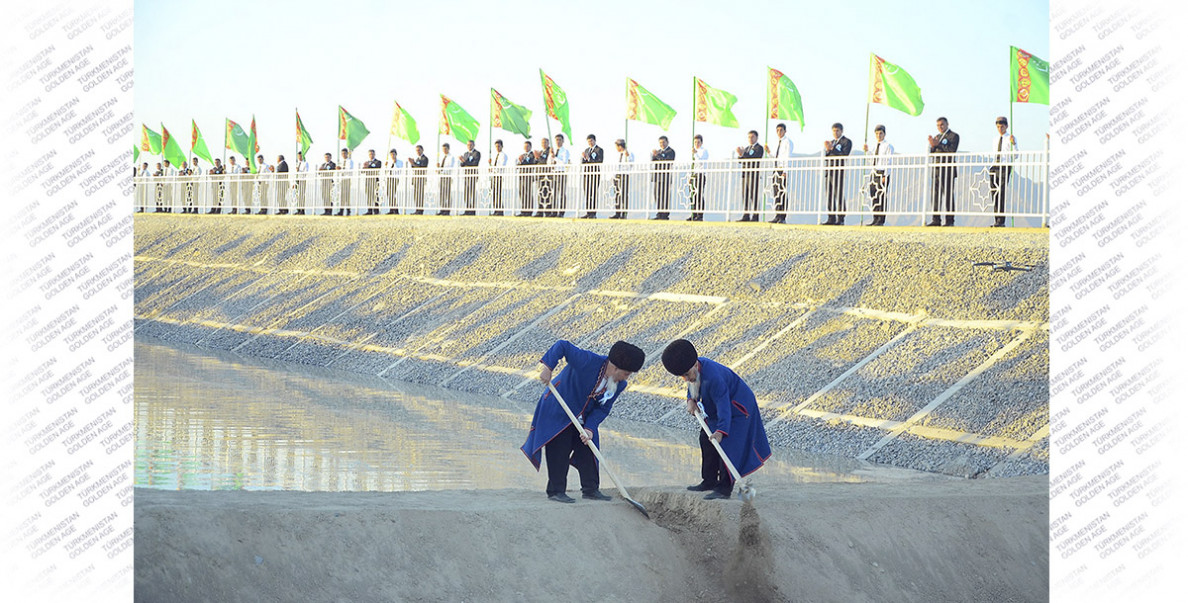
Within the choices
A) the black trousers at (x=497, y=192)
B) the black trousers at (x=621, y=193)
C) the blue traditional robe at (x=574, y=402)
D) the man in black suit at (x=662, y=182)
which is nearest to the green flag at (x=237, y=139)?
the black trousers at (x=497, y=192)

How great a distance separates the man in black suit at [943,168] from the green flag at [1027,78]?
59.1 inches

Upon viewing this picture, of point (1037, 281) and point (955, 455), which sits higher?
point (1037, 281)

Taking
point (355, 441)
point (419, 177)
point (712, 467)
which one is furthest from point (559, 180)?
point (712, 467)

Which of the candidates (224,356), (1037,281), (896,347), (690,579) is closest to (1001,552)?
(690,579)

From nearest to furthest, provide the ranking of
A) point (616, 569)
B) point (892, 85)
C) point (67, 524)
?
point (67, 524)
point (616, 569)
point (892, 85)

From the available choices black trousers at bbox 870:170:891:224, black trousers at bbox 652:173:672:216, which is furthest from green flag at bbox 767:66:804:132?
black trousers at bbox 870:170:891:224

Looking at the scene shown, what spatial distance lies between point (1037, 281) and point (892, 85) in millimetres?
Result: 6443

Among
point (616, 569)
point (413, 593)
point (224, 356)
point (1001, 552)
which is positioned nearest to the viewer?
point (413, 593)

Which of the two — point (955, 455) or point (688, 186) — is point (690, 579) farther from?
point (688, 186)

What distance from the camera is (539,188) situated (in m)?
23.9

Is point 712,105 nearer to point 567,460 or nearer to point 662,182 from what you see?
point 662,182

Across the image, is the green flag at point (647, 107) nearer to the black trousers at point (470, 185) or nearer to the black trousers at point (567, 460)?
the black trousers at point (470, 185)

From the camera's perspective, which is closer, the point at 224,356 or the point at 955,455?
the point at 955,455

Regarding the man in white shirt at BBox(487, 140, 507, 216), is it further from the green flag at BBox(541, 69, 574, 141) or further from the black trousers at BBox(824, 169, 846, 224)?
the black trousers at BBox(824, 169, 846, 224)
